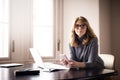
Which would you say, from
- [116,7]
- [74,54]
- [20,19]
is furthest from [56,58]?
[116,7]

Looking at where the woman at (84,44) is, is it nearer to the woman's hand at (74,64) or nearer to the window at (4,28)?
the woman's hand at (74,64)

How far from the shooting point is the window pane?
3447mm

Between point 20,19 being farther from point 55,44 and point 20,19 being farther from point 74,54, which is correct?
point 74,54

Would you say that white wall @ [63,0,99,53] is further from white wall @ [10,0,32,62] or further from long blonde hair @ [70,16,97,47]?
long blonde hair @ [70,16,97,47]

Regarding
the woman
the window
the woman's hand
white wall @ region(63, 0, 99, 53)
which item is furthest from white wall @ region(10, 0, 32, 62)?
the woman's hand

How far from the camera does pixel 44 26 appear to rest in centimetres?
348

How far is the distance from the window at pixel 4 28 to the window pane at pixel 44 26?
473mm

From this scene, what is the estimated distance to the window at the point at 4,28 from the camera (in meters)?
3.18

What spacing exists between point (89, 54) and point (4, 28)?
1546mm

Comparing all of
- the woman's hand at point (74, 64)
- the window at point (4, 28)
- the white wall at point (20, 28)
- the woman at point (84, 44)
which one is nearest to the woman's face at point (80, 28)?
the woman at point (84, 44)

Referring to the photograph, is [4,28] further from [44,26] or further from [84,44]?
[84,44]

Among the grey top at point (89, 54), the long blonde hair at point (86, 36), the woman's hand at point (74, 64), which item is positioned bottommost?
the woman's hand at point (74, 64)

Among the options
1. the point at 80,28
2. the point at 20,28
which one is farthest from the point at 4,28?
the point at 80,28

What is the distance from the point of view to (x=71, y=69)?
2.02 m
